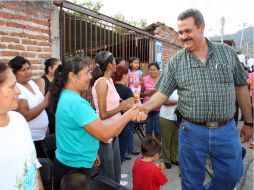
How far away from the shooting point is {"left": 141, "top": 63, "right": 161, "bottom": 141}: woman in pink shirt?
564 centimetres

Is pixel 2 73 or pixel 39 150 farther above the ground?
pixel 2 73

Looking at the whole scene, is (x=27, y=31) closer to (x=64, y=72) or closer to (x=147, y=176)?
(x=64, y=72)

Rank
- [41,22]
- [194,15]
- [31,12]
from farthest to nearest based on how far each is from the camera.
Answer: [41,22] → [31,12] → [194,15]

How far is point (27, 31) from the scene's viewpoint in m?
4.06

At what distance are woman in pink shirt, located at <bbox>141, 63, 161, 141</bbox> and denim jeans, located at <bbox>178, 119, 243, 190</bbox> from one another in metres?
2.60

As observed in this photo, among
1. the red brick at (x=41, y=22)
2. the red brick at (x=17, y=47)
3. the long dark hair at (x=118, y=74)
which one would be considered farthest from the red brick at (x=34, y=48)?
the long dark hair at (x=118, y=74)

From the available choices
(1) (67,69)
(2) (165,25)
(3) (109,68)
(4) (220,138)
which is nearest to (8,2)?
(3) (109,68)

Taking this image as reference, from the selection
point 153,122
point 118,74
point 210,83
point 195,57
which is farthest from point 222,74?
point 153,122

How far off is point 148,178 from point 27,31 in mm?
2581

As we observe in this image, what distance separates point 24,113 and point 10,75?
119 centimetres

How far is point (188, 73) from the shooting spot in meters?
2.86

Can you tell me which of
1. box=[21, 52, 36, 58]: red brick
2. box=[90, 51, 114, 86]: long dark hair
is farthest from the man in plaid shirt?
box=[21, 52, 36, 58]: red brick

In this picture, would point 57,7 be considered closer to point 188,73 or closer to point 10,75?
point 188,73

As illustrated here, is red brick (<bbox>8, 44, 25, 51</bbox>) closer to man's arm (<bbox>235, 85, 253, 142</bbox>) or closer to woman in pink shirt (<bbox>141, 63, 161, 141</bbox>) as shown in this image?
woman in pink shirt (<bbox>141, 63, 161, 141</bbox>)
